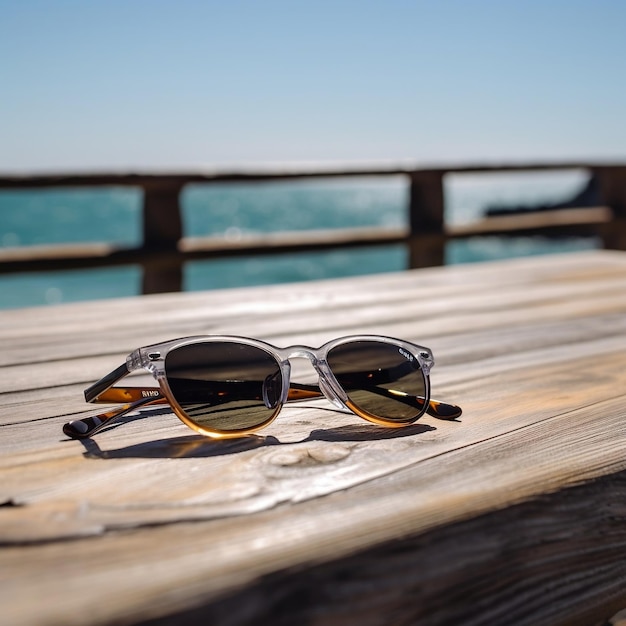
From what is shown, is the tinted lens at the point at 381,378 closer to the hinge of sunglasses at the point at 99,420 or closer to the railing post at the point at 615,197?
the hinge of sunglasses at the point at 99,420

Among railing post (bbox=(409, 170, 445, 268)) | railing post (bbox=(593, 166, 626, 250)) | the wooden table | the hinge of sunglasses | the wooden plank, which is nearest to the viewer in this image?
the wooden table

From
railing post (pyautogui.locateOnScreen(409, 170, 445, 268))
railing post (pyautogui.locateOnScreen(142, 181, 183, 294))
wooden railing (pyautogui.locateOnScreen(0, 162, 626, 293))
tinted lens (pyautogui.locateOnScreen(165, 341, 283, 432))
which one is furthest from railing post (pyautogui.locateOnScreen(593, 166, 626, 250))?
tinted lens (pyautogui.locateOnScreen(165, 341, 283, 432))

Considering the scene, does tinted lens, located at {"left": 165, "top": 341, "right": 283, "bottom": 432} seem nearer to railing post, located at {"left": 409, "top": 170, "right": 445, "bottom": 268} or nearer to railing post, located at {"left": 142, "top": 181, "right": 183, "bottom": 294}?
railing post, located at {"left": 142, "top": 181, "right": 183, "bottom": 294}

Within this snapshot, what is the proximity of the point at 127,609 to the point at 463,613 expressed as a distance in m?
0.23

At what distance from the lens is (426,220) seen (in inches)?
128

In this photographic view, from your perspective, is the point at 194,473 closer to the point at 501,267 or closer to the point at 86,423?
the point at 86,423

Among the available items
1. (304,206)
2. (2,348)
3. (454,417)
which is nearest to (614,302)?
(454,417)

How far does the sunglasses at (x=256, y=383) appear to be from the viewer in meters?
0.67

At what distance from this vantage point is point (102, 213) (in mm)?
65375

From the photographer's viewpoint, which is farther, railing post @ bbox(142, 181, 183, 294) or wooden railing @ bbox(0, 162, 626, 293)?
railing post @ bbox(142, 181, 183, 294)

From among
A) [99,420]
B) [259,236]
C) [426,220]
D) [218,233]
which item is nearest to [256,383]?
[99,420]

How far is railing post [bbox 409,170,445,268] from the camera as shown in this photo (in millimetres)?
3213

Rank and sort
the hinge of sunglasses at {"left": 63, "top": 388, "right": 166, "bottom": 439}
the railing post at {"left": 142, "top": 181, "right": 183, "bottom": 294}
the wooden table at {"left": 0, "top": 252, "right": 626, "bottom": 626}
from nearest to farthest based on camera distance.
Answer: the wooden table at {"left": 0, "top": 252, "right": 626, "bottom": 626}
the hinge of sunglasses at {"left": 63, "top": 388, "right": 166, "bottom": 439}
the railing post at {"left": 142, "top": 181, "right": 183, "bottom": 294}

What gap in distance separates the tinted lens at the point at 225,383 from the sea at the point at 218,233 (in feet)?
5.85
